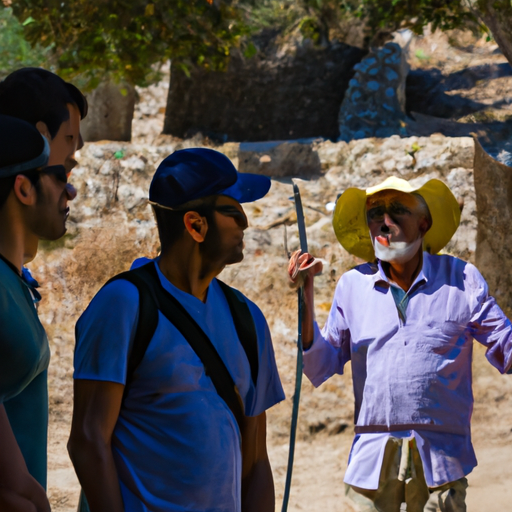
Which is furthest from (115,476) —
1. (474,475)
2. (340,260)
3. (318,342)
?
(340,260)

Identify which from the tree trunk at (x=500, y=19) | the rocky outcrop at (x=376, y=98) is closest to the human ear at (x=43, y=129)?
the tree trunk at (x=500, y=19)

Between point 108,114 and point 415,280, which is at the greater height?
point 108,114

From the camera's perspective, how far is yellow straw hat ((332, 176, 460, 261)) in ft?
11.6

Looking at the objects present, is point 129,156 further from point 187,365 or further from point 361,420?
point 187,365

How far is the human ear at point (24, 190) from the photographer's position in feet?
6.06

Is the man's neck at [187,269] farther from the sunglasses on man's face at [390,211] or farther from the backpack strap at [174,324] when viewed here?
the sunglasses on man's face at [390,211]

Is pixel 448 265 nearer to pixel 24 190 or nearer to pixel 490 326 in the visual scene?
pixel 490 326

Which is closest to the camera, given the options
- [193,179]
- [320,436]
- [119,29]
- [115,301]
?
[115,301]

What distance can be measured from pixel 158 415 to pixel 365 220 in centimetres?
199

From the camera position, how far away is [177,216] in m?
2.10

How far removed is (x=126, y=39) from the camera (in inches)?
330

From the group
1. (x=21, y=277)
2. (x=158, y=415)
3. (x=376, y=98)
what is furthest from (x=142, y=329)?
(x=376, y=98)

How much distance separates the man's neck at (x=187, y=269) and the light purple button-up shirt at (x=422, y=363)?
1.26m

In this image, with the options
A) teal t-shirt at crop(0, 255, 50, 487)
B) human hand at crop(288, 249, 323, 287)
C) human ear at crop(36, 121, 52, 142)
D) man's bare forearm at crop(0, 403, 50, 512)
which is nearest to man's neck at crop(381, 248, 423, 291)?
human hand at crop(288, 249, 323, 287)
